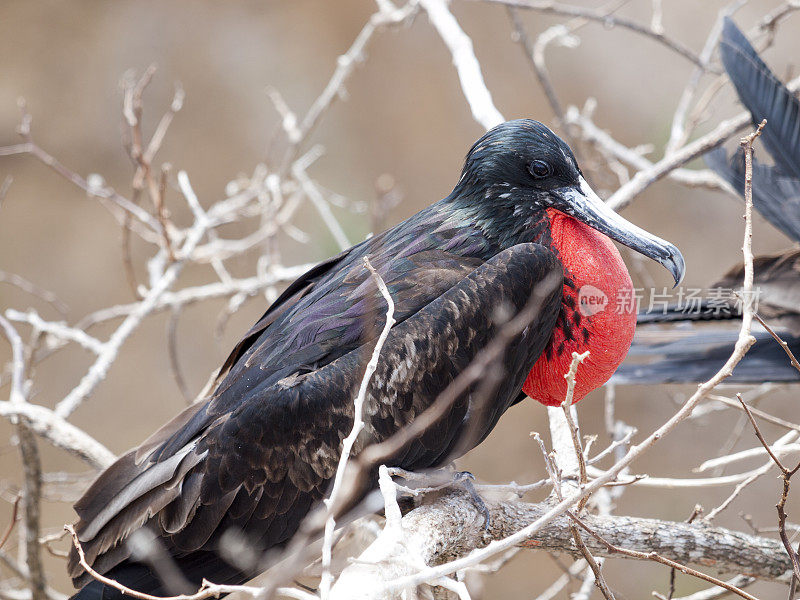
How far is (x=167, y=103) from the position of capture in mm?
6176

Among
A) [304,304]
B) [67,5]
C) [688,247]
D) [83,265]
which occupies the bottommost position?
[688,247]

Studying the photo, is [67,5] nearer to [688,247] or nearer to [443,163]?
[443,163]

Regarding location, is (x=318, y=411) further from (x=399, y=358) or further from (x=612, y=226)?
(x=612, y=226)

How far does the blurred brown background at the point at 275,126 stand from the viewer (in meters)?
6.05

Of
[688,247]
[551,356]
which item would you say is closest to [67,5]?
[688,247]

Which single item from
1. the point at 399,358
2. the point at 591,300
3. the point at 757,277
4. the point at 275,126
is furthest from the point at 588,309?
the point at 275,126

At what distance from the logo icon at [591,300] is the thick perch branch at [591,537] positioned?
0.44m

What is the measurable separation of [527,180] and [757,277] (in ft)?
3.09

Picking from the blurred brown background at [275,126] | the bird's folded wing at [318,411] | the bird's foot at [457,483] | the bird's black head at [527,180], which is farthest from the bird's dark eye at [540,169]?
the blurred brown background at [275,126]

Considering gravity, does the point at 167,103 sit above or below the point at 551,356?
above

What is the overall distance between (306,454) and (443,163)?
16.0ft

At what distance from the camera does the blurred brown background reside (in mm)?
6055

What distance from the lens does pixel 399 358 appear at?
1745mm

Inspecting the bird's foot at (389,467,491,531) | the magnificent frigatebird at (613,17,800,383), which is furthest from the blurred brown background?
the bird's foot at (389,467,491,531)
